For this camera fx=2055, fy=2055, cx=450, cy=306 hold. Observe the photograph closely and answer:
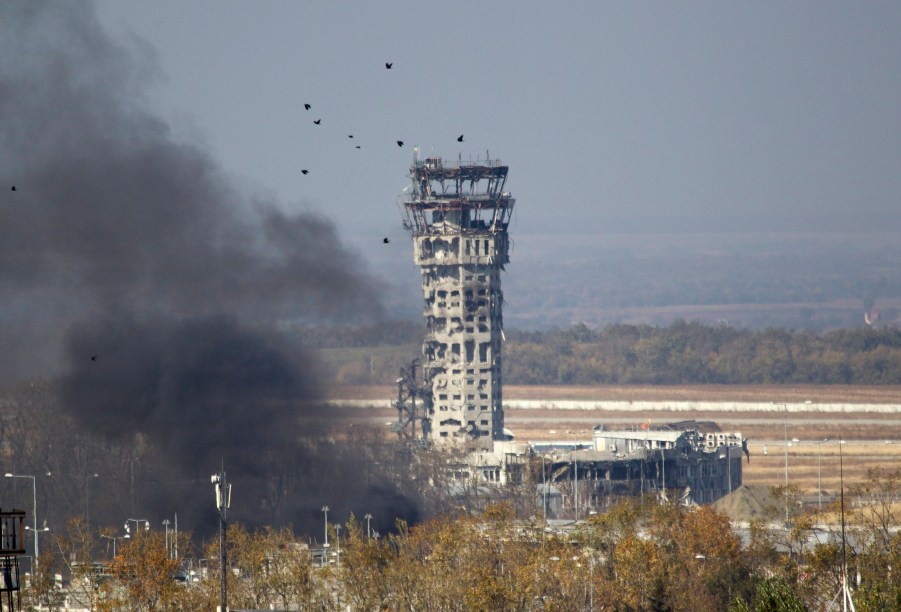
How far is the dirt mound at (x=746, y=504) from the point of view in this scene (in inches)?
5600

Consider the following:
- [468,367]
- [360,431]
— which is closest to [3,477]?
[360,431]

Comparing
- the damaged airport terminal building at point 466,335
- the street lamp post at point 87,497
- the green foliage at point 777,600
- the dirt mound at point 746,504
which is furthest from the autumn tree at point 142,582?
the damaged airport terminal building at point 466,335

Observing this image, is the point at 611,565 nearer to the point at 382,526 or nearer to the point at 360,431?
the point at 382,526

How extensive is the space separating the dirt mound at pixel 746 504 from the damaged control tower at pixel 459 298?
38.0 meters

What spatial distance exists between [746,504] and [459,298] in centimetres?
4686

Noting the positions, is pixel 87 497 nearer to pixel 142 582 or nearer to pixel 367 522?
pixel 367 522

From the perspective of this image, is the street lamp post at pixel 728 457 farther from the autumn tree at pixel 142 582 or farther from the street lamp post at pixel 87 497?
the autumn tree at pixel 142 582

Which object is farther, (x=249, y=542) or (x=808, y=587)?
(x=249, y=542)

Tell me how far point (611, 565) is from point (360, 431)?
67.6 meters

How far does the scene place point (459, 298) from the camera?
18550 cm

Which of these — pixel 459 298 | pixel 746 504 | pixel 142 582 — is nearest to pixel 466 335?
pixel 459 298

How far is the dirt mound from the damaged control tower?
1497 inches

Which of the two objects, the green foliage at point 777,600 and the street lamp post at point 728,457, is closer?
the green foliage at point 777,600

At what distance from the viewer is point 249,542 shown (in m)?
114
